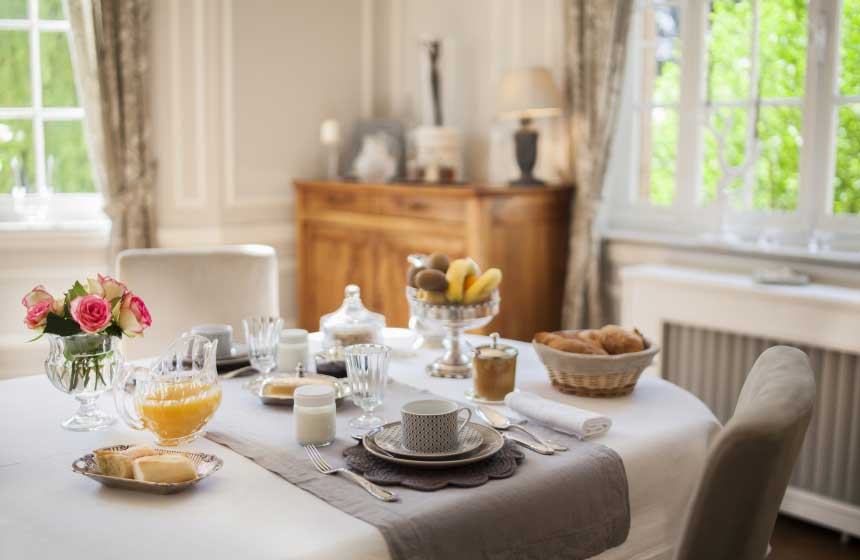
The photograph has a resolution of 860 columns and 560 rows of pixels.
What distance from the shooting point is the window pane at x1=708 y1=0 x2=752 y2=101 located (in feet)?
10.8

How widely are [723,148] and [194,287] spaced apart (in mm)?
1978

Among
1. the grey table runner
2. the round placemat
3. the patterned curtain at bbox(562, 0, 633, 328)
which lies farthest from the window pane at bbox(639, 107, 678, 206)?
the round placemat

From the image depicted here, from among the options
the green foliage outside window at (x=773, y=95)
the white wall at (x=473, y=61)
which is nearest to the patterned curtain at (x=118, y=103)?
the white wall at (x=473, y=61)

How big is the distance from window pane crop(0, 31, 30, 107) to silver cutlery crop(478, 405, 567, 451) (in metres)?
3.15

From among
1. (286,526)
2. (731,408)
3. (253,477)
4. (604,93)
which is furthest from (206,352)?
(604,93)

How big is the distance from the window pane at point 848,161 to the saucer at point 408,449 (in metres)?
2.11

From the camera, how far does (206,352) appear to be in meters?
1.58

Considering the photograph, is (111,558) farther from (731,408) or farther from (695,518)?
(731,408)

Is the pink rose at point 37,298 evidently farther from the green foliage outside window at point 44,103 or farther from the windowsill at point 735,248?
the green foliage outside window at point 44,103

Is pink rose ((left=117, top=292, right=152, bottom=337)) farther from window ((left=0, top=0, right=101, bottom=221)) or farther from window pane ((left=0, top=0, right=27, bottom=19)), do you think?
window pane ((left=0, top=0, right=27, bottom=19))

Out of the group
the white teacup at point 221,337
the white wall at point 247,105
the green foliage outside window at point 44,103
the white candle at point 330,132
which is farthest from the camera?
the white candle at point 330,132

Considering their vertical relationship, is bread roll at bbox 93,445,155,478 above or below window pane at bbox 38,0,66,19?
below

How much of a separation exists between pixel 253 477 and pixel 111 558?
29 cm

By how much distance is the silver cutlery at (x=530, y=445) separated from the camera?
1.47 metres
